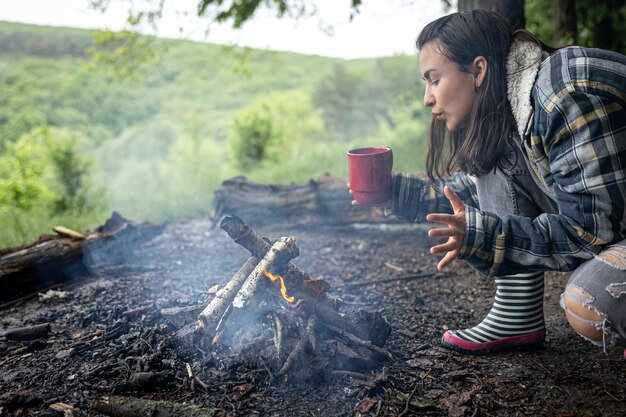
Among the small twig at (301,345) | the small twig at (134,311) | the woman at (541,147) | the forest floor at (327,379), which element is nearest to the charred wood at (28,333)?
the forest floor at (327,379)

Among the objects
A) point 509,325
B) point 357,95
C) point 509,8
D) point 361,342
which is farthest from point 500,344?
point 357,95

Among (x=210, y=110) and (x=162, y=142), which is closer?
(x=162, y=142)

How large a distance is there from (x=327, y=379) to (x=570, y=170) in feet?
4.63

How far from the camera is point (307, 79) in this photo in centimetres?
3609

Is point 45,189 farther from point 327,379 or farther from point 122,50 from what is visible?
point 327,379

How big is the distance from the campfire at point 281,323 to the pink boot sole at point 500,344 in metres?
0.42

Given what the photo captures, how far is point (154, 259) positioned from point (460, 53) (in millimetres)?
3495

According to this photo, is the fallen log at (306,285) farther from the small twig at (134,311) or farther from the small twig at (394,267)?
the small twig at (394,267)

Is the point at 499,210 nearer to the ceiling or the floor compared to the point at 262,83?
→ nearer to the floor

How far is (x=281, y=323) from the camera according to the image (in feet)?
7.70

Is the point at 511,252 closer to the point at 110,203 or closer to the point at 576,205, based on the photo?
the point at 576,205

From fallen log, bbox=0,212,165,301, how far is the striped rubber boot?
3.05 meters

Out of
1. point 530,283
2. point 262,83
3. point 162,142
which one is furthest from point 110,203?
point 262,83

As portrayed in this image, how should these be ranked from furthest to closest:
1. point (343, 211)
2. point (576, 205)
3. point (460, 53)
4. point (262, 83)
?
point (262, 83)
point (343, 211)
point (460, 53)
point (576, 205)
